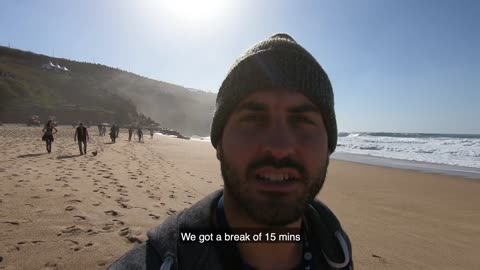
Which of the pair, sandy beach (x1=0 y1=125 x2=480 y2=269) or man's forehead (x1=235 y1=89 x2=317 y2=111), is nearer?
man's forehead (x1=235 y1=89 x2=317 y2=111)

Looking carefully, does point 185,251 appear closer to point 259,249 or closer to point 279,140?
point 259,249

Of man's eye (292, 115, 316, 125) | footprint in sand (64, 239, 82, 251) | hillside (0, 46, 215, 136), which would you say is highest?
hillside (0, 46, 215, 136)

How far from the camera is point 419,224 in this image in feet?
20.5

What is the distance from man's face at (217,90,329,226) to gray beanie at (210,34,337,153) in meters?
0.05

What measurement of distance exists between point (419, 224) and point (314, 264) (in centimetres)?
603

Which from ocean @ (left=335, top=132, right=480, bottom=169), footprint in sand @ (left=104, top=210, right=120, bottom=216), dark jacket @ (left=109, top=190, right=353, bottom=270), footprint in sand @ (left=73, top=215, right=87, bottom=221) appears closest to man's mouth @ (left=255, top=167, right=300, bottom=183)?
dark jacket @ (left=109, top=190, right=353, bottom=270)

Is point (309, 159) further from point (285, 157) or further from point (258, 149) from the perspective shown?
point (258, 149)

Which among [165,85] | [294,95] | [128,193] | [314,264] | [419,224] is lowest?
[419,224]

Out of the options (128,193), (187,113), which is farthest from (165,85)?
(128,193)

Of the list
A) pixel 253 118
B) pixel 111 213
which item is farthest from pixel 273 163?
pixel 111 213

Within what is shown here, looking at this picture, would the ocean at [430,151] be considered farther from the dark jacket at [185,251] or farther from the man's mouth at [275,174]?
the man's mouth at [275,174]

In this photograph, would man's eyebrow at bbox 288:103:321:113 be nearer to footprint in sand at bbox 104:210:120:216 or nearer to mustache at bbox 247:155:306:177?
mustache at bbox 247:155:306:177

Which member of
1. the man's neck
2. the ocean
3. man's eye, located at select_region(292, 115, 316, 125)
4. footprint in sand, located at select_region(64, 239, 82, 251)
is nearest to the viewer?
the man's neck

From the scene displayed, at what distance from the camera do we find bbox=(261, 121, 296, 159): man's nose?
1368 millimetres
